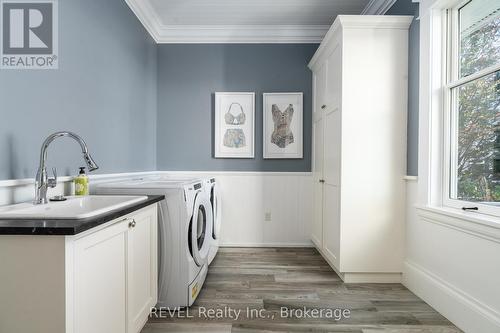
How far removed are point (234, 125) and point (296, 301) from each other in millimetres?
2071

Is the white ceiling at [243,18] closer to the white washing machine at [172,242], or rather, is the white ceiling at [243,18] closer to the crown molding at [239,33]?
the crown molding at [239,33]

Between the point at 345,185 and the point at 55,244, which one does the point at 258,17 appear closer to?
the point at 345,185

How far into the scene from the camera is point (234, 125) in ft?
11.3

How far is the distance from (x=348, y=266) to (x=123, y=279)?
1.79 m

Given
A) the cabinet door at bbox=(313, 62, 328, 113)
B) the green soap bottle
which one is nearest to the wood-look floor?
the green soap bottle

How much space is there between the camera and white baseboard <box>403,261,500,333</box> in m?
1.59

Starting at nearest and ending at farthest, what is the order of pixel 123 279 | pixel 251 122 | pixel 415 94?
pixel 123 279
pixel 415 94
pixel 251 122

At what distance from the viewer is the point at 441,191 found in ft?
6.84

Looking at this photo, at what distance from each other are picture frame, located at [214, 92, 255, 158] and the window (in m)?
1.98

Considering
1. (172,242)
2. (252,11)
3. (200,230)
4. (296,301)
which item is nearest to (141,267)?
(172,242)

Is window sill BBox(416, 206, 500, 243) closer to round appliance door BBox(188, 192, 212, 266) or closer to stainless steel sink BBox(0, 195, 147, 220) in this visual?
round appliance door BBox(188, 192, 212, 266)

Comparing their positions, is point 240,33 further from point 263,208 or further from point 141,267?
point 141,267

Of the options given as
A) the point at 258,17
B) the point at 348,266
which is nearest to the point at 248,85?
the point at 258,17

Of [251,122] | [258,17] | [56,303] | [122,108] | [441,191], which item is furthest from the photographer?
[251,122]
